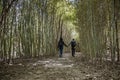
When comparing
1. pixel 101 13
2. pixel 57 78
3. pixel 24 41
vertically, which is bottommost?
pixel 57 78

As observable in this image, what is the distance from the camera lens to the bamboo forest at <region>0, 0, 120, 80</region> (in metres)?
7.07

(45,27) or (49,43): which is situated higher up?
(45,27)

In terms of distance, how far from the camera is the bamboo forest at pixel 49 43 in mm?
7066

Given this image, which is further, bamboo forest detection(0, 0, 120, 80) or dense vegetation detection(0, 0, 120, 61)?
dense vegetation detection(0, 0, 120, 61)

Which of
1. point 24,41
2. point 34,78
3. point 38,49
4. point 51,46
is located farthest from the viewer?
point 51,46

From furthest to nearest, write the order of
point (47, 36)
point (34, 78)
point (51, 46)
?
point (51, 46) → point (47, 36) → point (34, 78)

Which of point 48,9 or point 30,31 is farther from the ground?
point 48,9

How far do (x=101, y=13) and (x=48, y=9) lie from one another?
7.12m

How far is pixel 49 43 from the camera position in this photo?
55.9 feet

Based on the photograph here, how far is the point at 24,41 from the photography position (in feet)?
41.4

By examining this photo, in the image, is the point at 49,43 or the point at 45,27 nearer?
the point at 45,27

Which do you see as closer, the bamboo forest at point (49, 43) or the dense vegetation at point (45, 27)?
the bamboo forest at point (49, 43)

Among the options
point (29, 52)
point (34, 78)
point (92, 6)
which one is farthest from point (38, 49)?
point (34, 78)

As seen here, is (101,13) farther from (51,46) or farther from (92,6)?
(51,46)
